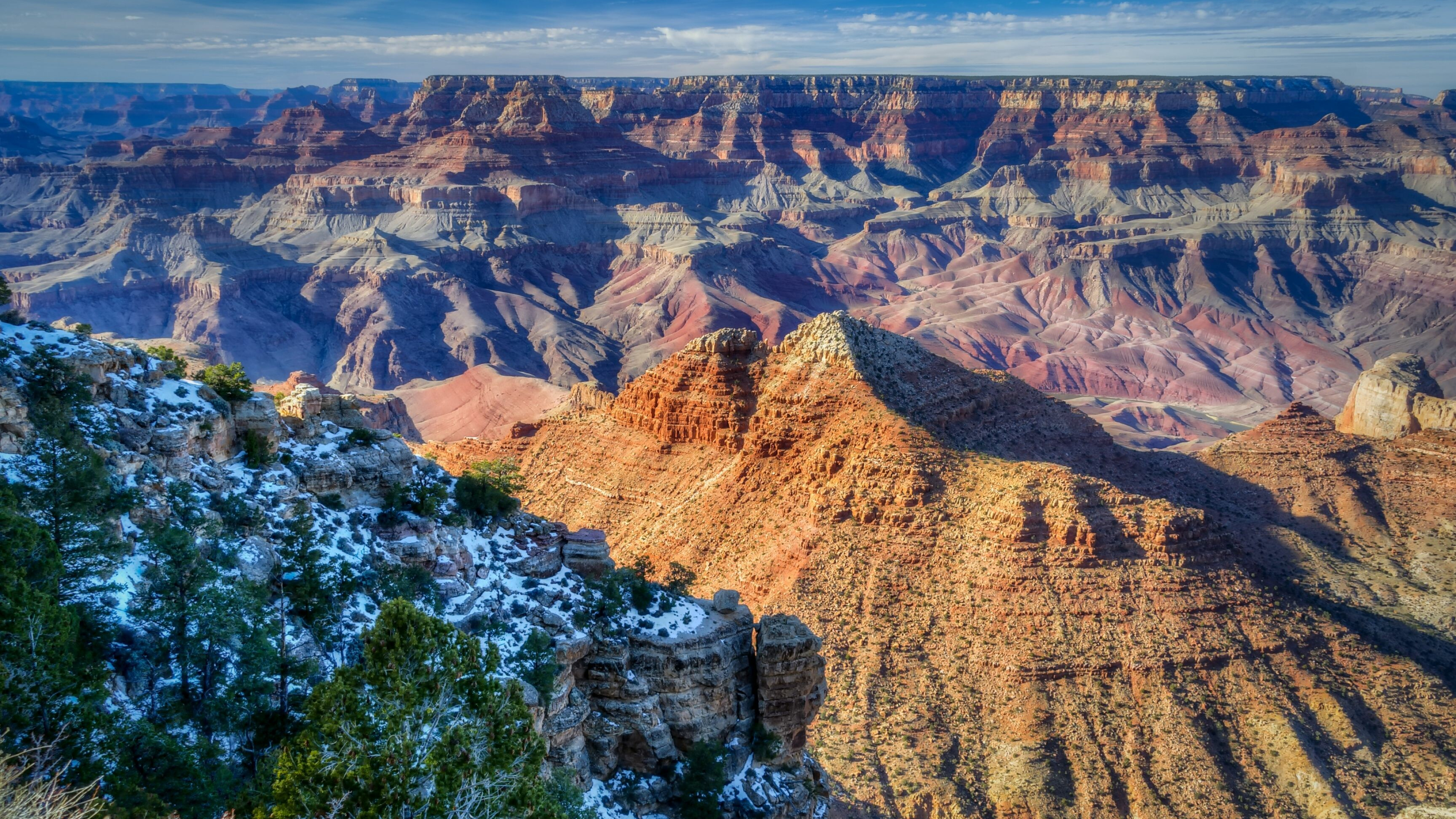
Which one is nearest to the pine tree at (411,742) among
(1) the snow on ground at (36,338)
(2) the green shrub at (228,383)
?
(2) the green shrub at (228,383)

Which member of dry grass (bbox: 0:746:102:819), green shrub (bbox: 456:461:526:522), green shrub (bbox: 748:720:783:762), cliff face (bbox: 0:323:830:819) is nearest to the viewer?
dry grass (bbox: 0:746:102:819)

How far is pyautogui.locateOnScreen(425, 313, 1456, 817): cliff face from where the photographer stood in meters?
38.2

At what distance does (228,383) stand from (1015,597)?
3113 cm

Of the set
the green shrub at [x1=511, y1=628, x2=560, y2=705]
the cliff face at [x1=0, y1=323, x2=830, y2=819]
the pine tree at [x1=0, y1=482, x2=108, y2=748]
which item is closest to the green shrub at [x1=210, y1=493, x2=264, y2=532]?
the cliff face at [x1=0, y1=323, x2=830, y2=819]

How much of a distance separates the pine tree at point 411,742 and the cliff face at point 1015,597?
70.9ft

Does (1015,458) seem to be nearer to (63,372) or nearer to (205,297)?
(63,372)

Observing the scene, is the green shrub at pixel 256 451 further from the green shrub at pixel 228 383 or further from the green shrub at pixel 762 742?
the green shrub at pixel 762 742

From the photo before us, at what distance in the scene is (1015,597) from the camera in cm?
4247

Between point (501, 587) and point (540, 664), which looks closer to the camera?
point (540, 664)

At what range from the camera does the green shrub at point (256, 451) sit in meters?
29.1

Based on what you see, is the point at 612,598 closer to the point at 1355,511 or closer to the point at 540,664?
the point at 540,664

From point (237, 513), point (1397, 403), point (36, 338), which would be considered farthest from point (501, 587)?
point (1397, 403)

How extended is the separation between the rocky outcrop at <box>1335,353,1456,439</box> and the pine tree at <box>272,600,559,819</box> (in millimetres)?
72605

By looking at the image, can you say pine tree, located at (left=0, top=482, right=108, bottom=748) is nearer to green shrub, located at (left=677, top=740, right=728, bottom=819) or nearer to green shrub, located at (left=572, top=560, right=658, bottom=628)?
green shrub, located at (left=572, top=560, right=658, bottom=628)
